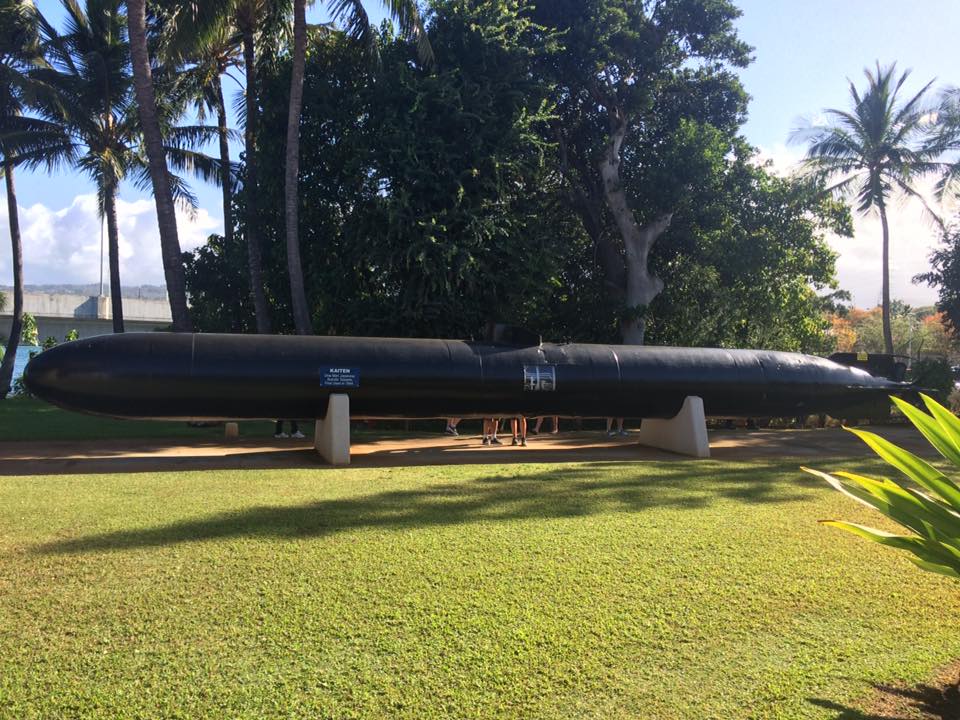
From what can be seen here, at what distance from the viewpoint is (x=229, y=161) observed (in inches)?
888

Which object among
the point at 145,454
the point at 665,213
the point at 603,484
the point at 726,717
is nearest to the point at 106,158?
the point at 145,454

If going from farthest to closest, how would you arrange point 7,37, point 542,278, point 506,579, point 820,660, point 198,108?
point 198,108
point 7,37
point 542,278
point 506,579
point 820,660

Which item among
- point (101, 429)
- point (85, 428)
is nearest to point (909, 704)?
point (101, 429)

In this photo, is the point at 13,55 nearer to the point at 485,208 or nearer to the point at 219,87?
the point at 219,87

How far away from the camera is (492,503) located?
7.22 meters

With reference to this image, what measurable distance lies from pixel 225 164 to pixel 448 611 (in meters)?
22.1

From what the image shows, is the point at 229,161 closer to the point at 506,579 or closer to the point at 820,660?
the point at 506,579

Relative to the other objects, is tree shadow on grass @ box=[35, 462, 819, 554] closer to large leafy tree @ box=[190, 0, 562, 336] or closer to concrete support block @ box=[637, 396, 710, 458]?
concrete support block @ box=[637, 396, 710, 458]

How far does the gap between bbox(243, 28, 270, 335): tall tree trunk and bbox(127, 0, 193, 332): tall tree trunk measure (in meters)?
2.71

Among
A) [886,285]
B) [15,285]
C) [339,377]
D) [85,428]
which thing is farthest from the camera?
[886,285]

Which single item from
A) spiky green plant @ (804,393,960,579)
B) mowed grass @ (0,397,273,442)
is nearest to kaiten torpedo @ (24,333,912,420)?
mowed grass @ (0,397,273,442)

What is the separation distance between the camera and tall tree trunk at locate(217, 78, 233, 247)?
72.3 ft

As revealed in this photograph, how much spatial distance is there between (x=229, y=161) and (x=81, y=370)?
14564 mm

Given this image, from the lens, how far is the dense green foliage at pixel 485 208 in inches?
658
